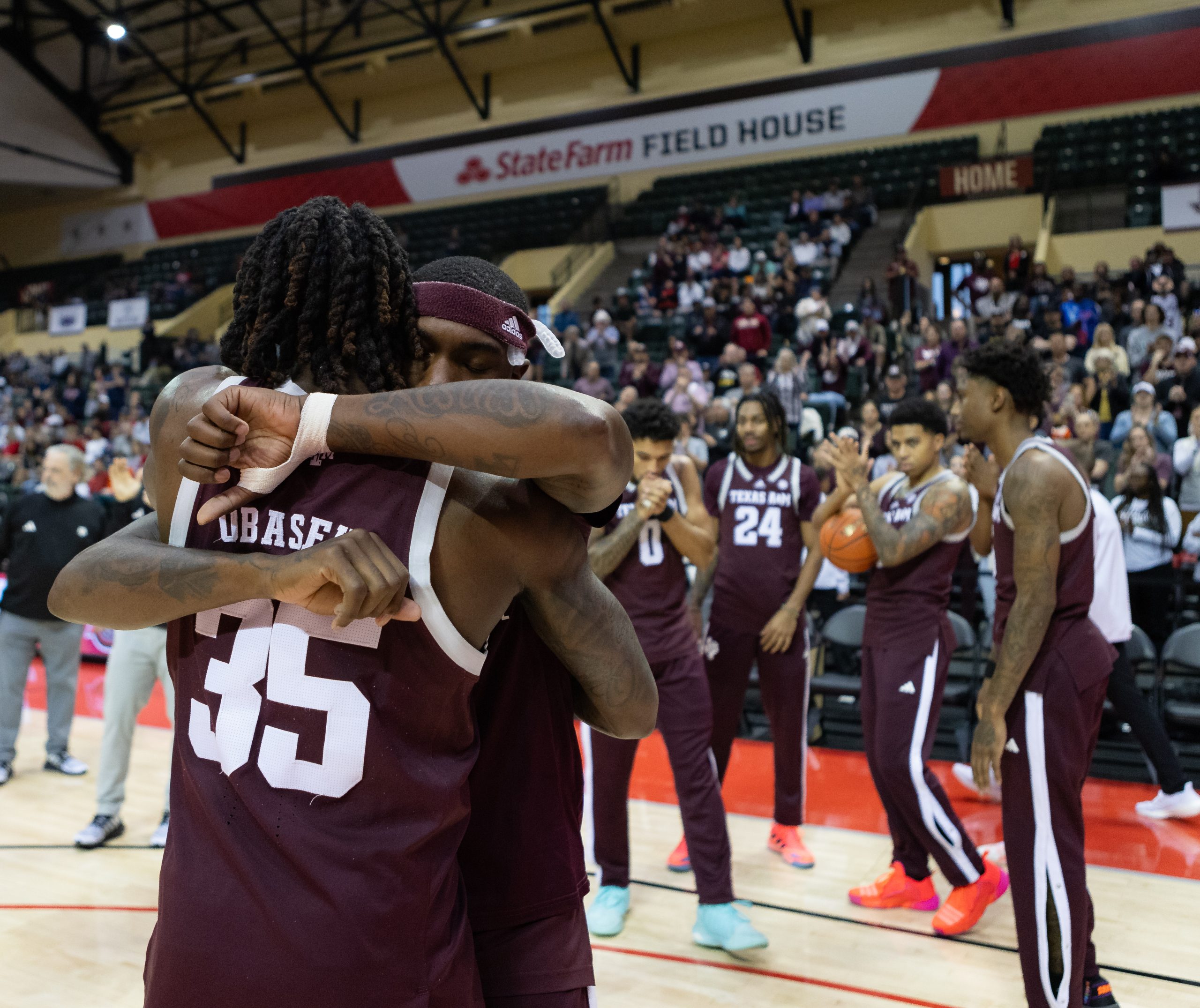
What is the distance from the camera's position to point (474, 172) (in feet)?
66.0

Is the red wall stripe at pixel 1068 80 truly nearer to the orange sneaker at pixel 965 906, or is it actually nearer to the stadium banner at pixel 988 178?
the stadium banner at pixel 988 178

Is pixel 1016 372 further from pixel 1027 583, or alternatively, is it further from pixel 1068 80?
pixel 1068 80

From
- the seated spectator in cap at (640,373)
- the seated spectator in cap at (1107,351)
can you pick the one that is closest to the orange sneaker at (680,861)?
the seated spectator in cap at (1107,351)

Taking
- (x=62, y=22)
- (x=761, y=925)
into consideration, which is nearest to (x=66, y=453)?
(x=761, y=925)

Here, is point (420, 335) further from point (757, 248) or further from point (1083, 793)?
point (757, 248)

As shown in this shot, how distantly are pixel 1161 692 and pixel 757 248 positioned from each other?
1089cm

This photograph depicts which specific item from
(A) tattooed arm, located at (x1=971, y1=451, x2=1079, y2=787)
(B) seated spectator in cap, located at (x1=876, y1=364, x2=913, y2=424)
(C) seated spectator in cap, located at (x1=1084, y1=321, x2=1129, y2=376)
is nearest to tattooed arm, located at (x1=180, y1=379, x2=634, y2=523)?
(A) tattooed arm, located at (x1=971, y1=451, x2=1079, y2=787)

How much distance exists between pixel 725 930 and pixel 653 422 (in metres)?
1.76

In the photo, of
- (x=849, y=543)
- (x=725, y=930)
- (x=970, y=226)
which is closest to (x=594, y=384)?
(x=970, y=226)

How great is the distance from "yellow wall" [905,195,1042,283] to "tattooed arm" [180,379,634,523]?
14647mm

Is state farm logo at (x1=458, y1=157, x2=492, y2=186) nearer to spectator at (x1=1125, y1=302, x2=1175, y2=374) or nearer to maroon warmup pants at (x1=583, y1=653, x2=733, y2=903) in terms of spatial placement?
spectator at (x1=1125, y1=302, x2=1175, y2=374)

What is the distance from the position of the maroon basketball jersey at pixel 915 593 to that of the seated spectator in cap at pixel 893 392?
18.0 ft

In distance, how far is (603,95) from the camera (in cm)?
1875

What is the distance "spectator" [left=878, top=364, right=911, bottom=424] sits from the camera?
9.89 metres
